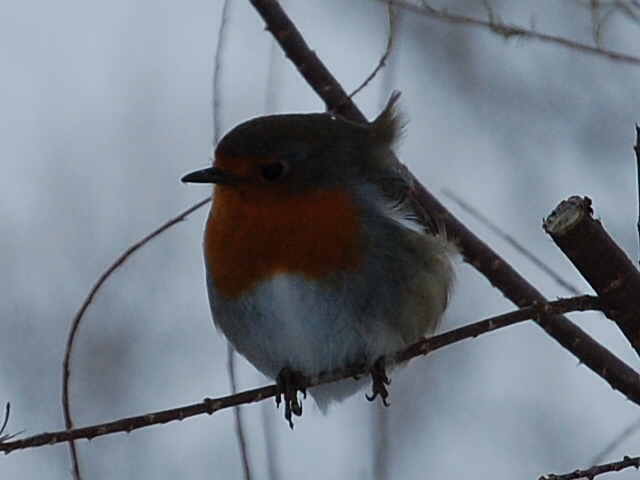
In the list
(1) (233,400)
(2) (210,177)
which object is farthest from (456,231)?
(1) (233,400)

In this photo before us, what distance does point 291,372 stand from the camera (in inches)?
140

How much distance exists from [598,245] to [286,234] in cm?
127

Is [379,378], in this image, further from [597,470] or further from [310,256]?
[597,470]

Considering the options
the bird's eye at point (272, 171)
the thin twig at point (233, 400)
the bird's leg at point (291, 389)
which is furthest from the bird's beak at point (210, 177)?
the thin twig at point (233, 400)

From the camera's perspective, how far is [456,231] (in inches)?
142

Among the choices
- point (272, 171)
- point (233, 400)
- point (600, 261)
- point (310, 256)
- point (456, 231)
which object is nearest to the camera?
point (600, 261)

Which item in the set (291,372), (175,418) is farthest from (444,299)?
(175,418)

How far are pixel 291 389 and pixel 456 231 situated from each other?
0.74 metres

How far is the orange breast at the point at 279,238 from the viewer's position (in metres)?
3.26

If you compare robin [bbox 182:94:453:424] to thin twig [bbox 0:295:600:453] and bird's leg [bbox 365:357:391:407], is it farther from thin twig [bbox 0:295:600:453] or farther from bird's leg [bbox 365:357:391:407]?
thin twig [bbox 0:295:600:453]

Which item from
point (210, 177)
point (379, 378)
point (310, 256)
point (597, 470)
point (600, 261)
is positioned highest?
point (210, 177)

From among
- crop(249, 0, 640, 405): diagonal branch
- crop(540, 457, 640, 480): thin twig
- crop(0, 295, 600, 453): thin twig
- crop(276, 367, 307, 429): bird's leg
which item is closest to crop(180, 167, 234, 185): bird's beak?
crop(249, 0, 640, 405): diagonal branch

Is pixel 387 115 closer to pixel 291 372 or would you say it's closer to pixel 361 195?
pixel 361 195

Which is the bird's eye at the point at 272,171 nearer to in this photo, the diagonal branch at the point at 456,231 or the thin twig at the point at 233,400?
the diagonal branch at the point at 456,231
